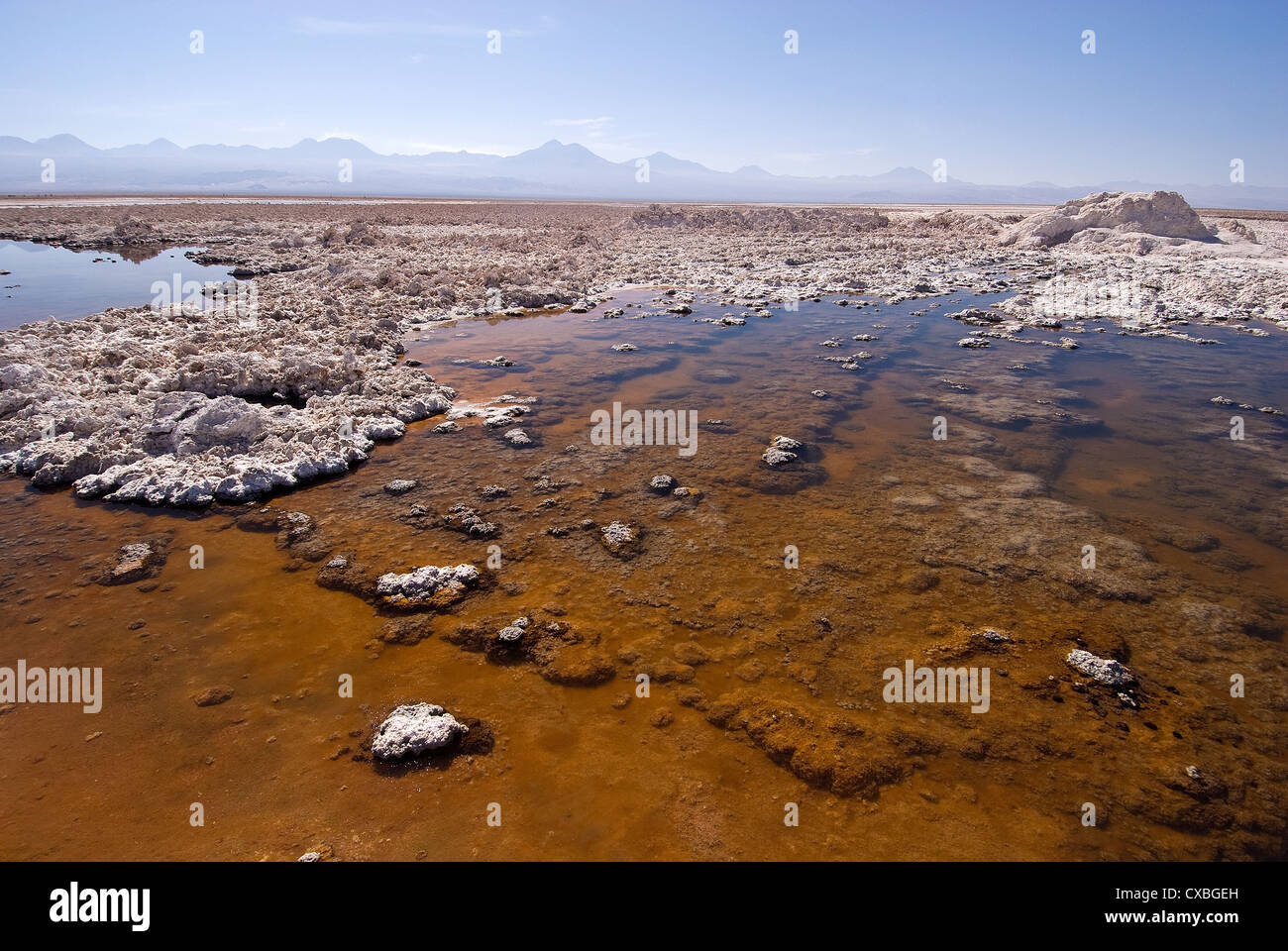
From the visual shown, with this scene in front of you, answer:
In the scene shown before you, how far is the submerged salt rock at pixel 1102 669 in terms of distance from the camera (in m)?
5.64

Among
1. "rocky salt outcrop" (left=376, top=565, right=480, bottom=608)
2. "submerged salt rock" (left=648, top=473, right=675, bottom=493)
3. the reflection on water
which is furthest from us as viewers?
the reflection on water

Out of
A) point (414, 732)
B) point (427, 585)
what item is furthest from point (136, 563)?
point (414, 732)

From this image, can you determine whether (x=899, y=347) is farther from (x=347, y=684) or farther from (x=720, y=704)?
(x=347, y=684)

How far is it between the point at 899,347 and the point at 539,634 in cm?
1581

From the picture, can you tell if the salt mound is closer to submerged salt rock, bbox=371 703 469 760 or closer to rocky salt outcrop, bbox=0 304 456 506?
rocky salt outcrop, bbox=0 304 456 506

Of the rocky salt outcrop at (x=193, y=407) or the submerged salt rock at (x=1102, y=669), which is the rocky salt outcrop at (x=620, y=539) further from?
the rocky salt outcrop at (x=193, y=407)

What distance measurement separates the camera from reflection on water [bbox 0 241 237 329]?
68.4 feet

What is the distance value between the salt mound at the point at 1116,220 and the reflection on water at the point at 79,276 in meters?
47.8

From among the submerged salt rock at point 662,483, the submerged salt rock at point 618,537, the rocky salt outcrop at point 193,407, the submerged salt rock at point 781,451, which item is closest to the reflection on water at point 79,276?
the rocky salt outcrop at point 193,407

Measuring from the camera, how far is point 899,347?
710 inches

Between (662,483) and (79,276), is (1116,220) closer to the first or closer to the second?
(662,483)

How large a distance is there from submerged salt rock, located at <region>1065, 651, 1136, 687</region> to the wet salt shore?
49 millimetres

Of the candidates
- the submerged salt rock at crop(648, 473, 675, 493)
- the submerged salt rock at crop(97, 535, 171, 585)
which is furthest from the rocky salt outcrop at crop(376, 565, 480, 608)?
the submerged salt rock at crop(648, 473, 675, 493)
